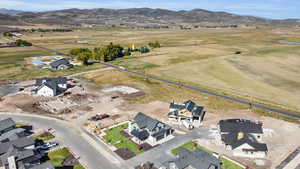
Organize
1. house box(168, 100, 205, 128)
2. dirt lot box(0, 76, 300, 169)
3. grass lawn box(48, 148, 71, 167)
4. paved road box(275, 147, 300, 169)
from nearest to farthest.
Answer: paved road box(275, 147, 300, 169) < grass lawn box(48, 148, 71, 167) < dirt lot box(0, 76, 300, 169) < house box(168, 100, 205, 128)

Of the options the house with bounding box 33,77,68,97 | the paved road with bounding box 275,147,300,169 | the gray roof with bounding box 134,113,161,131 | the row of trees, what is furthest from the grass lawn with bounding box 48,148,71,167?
the row of trees

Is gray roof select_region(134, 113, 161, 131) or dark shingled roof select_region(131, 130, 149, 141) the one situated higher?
gray roof select_region(134, 113, 161, 131)

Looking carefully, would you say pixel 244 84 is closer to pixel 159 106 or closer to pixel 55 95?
pixel 159 106

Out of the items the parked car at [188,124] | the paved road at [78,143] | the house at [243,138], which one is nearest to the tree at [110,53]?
the paved road at [78,143]

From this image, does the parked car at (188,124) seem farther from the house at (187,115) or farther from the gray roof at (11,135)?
the gray roof at (11,135)

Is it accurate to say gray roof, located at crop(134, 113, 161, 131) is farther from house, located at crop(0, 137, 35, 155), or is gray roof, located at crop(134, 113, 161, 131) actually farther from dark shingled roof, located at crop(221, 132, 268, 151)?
house, located at crop(0, 137, 35, 155)

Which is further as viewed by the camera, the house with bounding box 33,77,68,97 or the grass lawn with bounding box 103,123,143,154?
the house with bounding box 33,77,68,97

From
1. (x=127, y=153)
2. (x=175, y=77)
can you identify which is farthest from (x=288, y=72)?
(x=127, y=153)

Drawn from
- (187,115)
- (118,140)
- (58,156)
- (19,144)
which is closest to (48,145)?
(58,156)
